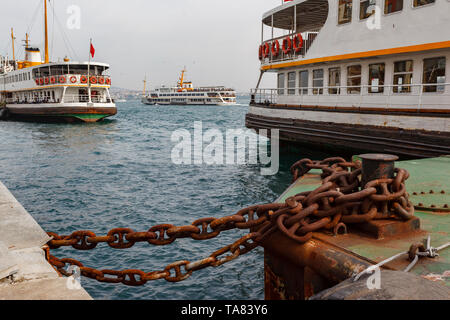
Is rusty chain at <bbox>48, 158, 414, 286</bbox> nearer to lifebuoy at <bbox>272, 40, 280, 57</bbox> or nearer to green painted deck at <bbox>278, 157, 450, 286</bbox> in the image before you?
green painted deck at <bbox>278, 157, 450, 286</bbox>

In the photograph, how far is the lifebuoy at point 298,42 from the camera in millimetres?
15952

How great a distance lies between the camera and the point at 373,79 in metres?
13.4

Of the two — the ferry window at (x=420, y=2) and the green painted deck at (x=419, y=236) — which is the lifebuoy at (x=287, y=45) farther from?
the green painted deck at (x=419, y=236)

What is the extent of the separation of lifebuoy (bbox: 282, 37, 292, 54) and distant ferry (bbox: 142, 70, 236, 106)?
296ft

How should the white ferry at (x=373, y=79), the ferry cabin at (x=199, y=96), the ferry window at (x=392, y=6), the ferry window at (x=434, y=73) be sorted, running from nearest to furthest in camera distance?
the white ferry at (x=373, y=79) < the ferry window at (x=434, y=73) < the ferry window at (x=392, y=6) < the ferry cabin at (x=199, y=96)

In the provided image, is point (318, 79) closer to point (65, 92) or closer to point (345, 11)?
point (345, 11)

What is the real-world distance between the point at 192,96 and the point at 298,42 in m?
95.7

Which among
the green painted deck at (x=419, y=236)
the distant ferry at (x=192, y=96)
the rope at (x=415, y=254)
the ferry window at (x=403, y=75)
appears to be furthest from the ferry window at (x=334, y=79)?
the distant ferry at (x=192, y=96)

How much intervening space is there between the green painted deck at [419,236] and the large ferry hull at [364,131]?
4.33 meters

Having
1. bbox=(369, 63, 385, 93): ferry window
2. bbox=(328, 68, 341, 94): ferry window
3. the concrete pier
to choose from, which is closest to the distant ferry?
bbox=(328, 68, 341, 94): ferry window

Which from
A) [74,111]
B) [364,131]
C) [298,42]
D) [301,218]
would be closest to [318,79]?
[298,42]

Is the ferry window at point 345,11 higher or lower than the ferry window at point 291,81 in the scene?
higher

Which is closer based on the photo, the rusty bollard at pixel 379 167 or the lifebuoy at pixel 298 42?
the rusty bollard at pixel 379 167

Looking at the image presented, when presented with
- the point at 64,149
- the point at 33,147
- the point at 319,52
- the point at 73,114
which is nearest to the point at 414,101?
the point at 319,52
